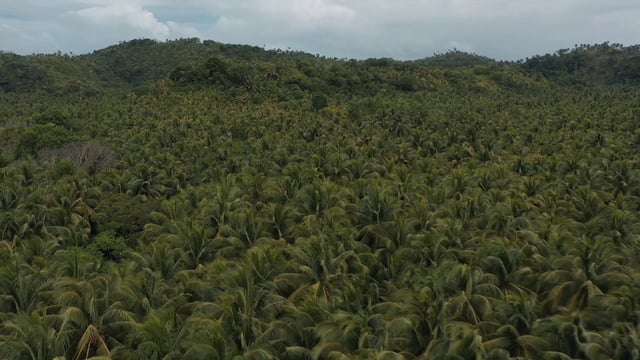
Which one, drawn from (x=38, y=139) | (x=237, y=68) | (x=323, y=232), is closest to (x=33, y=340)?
(x=323, y=232)

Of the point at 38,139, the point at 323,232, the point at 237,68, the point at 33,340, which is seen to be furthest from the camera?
the point at 237,68

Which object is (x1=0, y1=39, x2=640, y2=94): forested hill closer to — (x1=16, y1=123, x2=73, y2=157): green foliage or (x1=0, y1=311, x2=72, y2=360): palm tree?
(x1=16, y1=123, x2=73, y2=157): green foliage

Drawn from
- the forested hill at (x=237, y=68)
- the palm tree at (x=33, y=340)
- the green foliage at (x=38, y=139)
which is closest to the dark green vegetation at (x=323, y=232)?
the palm tree at (x=33, y=340)

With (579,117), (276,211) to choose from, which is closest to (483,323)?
(276,211)

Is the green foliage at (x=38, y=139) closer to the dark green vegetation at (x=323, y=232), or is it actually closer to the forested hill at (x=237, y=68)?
the dark green vegetation at (x=323, y=232)

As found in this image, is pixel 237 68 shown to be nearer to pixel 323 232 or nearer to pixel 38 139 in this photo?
pixel 38 139

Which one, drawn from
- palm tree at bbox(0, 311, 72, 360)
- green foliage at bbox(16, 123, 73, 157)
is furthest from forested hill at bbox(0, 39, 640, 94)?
palm tree at bbox(0, 311, 72, 360)

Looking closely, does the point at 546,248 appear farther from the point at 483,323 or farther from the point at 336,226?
the point at 336,226
